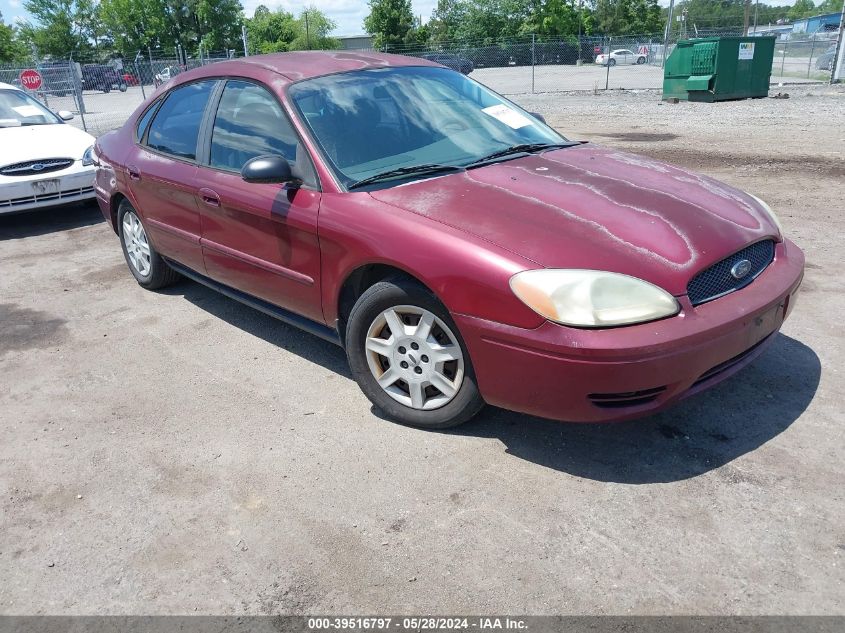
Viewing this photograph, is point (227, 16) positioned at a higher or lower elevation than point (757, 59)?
higher

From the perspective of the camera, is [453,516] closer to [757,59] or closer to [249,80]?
[249,80]

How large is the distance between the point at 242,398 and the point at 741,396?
8.51ft

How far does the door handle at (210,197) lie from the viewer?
13.6 feet

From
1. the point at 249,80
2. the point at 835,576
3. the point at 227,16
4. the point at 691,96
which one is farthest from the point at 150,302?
the point at 227,16

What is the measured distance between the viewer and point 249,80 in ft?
13.5

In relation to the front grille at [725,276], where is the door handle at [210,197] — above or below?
above

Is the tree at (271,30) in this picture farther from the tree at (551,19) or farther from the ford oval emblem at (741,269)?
the ford oval emblem at (741,269)

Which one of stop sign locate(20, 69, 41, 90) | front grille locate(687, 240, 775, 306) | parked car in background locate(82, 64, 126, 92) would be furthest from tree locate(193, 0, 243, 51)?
front grille locate(687, 240, 775, 306)

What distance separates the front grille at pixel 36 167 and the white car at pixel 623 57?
41.1 m

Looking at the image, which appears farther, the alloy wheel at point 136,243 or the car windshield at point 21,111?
the car windshield at point 21,111

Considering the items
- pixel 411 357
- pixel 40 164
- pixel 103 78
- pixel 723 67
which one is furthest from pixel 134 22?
pixel 411 357

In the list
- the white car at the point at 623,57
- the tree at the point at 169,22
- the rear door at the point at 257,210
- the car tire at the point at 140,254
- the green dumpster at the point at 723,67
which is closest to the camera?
the rear door at the point at 257,210

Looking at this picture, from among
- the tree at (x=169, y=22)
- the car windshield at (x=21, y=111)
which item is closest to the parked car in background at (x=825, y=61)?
the car windshield at (x=21, y=111)

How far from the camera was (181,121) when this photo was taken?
4672 mm
